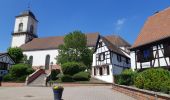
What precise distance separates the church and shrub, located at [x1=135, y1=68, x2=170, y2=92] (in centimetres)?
2330

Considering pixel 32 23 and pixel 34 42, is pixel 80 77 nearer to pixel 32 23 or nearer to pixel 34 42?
pixel 34 42

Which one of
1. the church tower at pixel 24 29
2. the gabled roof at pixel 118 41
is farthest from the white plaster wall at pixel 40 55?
the gabled roof at pixel 118 41

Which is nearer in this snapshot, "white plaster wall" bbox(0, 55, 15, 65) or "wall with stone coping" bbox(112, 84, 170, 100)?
"wall with stone coping" bbox(112, 84, 170, 100)

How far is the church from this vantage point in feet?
128

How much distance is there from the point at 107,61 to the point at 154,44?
50.0 feet

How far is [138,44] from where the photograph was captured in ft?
86.3

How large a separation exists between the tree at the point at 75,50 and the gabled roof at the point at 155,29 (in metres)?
16.8

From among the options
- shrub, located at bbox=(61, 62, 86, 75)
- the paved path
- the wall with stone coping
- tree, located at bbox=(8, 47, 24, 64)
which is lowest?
the paved path

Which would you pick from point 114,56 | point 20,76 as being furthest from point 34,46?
point 114,56

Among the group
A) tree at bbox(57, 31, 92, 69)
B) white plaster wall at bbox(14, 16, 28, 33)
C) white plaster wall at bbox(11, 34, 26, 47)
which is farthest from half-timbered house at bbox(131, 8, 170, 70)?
white plaster wall at bbox(14, 16, 28, 33)

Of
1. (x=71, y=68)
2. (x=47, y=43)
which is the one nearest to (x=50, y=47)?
(x=47, y=43)

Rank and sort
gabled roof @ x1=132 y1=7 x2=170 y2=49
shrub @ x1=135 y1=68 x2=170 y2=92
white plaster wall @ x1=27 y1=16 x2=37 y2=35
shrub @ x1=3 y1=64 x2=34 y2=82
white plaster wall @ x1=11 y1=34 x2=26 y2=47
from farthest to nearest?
white plaster wall @ x1=27 y1=16 x2=37 y2=35 → white plaster wall @ x1=11 y1=34 x2=26 y2=47 → shrub @ x1=3 y1=64 x2=34 y2=82 → gabled roof @ x1=132 y1=7 x2=170 y2=49 → shrub @ x1=135 y1=68 x2=170 y2=92

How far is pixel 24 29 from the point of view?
60.9 metres

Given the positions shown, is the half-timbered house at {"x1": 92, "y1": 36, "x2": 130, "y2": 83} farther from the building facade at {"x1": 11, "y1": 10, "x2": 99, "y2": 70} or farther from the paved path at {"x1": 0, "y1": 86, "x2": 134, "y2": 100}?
the paved path at {"x1": 0, "y1": 86, "x2": 134, "y2": 100}
